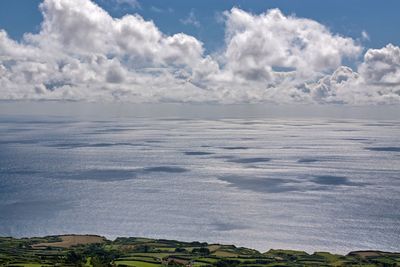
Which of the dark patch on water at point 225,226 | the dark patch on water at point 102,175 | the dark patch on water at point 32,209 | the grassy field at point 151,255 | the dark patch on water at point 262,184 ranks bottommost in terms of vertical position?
the grassy field at point 151,255

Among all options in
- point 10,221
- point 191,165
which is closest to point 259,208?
point 10,221

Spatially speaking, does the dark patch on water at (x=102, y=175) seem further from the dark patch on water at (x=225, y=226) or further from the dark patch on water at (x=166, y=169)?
the dark patch on water at (x=225, y=226)

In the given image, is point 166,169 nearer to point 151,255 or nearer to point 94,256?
point 151,255

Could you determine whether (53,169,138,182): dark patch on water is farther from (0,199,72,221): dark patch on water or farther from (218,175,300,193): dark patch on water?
(218,175,300,193): dark patch on water

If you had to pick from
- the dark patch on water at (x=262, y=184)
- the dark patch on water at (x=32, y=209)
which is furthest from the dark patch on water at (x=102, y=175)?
the dark patch on water at (x=262, y=184)

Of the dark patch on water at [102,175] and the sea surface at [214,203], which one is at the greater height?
the dark patch on water at [102,175]

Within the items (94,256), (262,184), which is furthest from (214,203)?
(94,256)

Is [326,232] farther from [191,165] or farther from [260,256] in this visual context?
[191,165]

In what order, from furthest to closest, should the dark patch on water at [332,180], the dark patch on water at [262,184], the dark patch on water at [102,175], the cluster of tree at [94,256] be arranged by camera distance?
the dark patch on water at [102,175], the dark patch on water at [332,180], the dark patch on water at [262,184], the cluster of tree at [94,256]
